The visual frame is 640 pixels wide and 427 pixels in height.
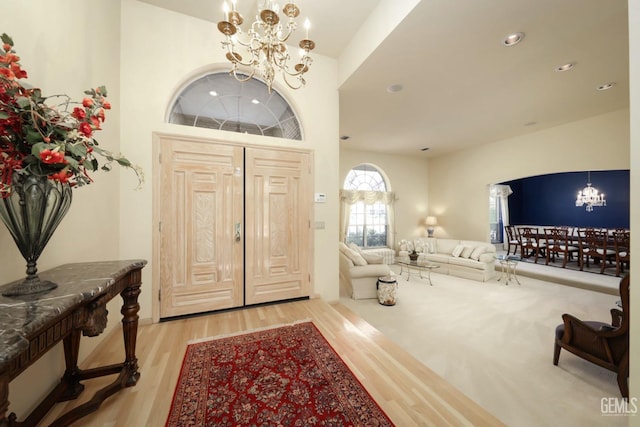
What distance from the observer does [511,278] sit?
16.6 ft

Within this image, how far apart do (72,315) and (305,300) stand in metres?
2.42

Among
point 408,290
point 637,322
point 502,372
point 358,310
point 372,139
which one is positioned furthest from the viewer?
point 372,139

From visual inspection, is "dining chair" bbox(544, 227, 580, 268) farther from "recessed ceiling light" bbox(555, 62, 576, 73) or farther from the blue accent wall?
"recessed ceiling light" bbox(555, 62, 576, 73)

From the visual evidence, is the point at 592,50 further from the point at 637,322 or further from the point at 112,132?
the point at 112,132

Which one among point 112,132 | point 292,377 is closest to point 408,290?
point 292,377

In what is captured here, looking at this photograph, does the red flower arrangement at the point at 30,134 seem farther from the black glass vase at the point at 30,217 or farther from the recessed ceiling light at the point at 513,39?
the recessed ceiling light at the point at 513,39

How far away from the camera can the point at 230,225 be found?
2797 mm

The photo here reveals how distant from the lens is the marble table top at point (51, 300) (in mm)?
685

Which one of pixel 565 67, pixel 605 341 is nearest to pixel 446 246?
pixel 565 67

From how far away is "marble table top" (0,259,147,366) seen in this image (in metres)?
0.68

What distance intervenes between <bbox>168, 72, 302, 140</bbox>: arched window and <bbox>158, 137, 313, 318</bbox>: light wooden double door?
12.4 inches

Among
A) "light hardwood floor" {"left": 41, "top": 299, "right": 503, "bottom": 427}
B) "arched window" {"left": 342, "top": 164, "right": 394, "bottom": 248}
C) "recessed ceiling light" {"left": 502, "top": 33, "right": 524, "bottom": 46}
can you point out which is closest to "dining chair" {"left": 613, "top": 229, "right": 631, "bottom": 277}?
"arched window" {"left": 342, "top": 164, "right": 394, "bottom": 248}

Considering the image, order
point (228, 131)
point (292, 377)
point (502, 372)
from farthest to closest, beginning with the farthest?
point (228, 131) < point (502, 372) < point (292, 377)

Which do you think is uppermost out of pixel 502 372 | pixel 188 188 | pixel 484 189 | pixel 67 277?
pixel 484 189
